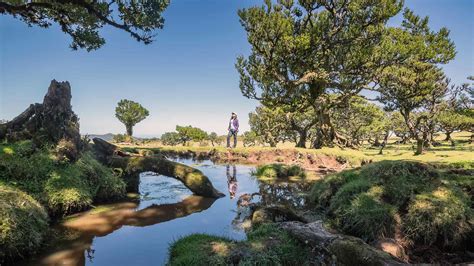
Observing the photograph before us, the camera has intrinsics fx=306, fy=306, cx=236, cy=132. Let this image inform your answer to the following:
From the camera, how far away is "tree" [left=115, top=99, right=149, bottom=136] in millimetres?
70988

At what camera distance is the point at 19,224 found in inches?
260

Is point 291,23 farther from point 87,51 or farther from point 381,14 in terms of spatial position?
point 87,51

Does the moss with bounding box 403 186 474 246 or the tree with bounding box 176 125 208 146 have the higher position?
the tree with bounding box 176 125 208 146

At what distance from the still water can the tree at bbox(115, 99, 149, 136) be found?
60446mm

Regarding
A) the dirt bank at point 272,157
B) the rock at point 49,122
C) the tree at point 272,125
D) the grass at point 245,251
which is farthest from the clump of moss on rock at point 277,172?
the tree at point 272,125

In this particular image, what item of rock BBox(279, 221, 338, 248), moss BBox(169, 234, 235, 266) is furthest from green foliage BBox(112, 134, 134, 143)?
rock BBox(279, 221, 338, 248)

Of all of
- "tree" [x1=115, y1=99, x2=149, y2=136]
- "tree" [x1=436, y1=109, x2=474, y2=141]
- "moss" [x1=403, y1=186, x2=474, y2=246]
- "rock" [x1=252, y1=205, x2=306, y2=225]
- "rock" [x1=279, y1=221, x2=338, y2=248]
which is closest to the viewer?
"rock" [x1=279, y1=221, x2=338, y2=248]

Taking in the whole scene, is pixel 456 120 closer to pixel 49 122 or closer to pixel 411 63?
pixel 411 63

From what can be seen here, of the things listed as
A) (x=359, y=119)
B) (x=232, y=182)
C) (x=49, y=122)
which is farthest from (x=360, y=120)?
(x=49, y=122)

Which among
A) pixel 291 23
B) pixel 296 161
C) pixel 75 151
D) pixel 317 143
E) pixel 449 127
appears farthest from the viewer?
pixel 449 127

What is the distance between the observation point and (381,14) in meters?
26.1

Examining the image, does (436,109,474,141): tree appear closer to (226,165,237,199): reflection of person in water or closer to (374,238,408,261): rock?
(226,165,237,199): reflection of person in water

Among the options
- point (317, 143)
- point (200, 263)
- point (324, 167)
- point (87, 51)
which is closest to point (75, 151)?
point (87, 51)

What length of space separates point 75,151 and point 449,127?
61.8 meters
